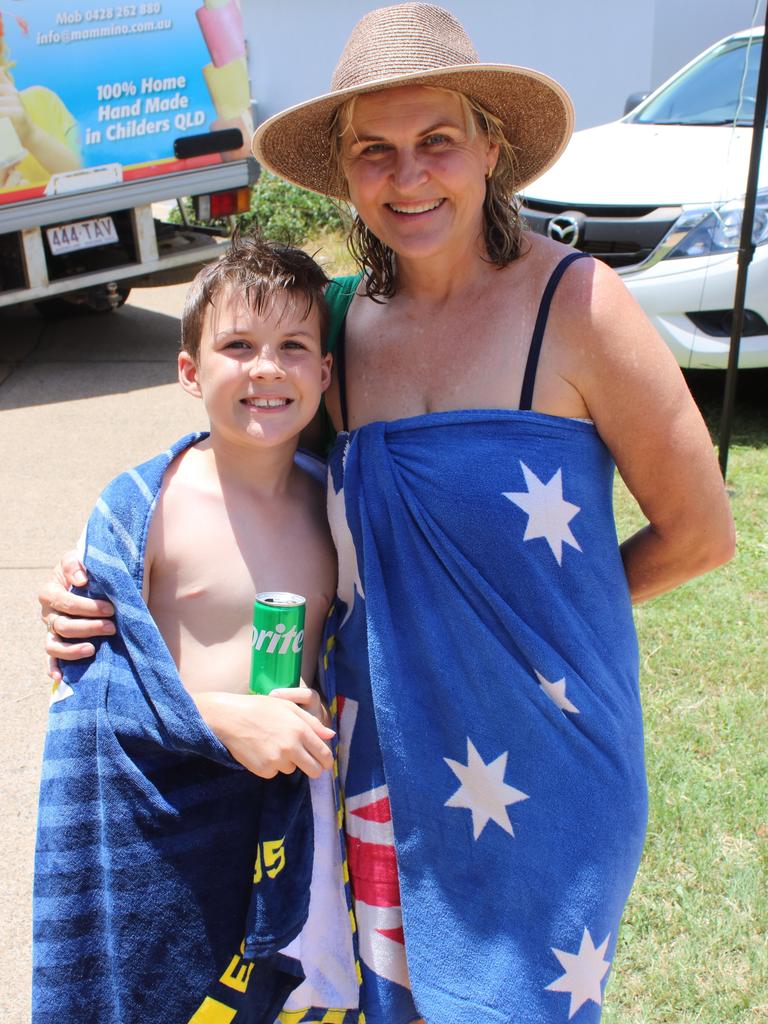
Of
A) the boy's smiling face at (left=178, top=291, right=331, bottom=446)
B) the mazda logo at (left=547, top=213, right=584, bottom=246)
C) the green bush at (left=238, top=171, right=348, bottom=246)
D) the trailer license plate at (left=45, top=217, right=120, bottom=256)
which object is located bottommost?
the green bush at (left=238, top=171, right=348, bottom=246)

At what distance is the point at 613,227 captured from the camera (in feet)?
20.5

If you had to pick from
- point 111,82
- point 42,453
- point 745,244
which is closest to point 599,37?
point 111,82

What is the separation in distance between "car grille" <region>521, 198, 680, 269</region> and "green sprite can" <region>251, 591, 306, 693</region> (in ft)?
15.8

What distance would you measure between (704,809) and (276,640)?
2111 mm

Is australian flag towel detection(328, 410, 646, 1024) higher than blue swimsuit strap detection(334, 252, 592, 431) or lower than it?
lower

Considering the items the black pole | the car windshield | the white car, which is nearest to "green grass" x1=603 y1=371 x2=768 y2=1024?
the black pole

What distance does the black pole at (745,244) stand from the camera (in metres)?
4.81

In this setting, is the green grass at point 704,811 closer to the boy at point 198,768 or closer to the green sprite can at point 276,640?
the boy at point 198,768

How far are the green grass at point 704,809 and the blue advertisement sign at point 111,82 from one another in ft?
14.0

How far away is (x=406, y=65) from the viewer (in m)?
1.76

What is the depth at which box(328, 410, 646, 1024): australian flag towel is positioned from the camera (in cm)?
170

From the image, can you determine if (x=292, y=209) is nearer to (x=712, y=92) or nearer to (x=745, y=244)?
(x=712, y=92)

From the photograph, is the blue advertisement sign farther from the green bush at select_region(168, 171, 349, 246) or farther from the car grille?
the green bush at select_region(168, 171, 349, 246)

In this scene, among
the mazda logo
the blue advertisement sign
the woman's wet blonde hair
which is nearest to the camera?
the woman's wet blonde hair
